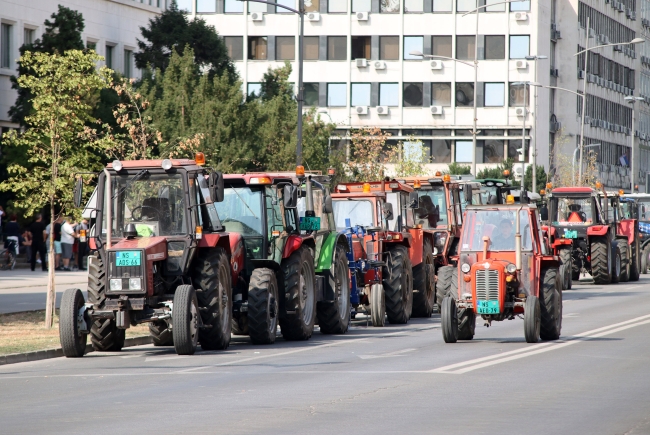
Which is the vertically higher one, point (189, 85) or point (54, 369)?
point (189, 85)

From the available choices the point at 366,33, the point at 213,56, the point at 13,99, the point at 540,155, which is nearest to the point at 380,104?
the point at 366,33

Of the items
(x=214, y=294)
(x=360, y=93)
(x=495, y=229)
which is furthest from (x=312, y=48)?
(x=214, y=294)

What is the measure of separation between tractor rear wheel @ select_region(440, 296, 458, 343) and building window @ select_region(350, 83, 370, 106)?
7282 centimetres

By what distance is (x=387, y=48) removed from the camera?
305 ft

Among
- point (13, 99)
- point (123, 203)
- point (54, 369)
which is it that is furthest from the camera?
point (13, 99)

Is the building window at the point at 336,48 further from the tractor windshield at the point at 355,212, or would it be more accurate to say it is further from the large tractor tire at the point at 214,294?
the large tractor tire at the point at 214,294

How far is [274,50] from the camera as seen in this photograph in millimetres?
93125

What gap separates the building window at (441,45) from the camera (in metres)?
90.9

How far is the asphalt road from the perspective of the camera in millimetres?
11992

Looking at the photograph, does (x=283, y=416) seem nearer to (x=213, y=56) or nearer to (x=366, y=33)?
(x=213, y=56)

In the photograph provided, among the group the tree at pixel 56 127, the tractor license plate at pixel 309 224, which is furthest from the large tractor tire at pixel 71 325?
the tractor license plate at pixel 309 224

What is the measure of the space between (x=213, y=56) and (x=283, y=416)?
44120 millimetres

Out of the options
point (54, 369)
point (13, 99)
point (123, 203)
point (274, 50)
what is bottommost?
point (54, 369)

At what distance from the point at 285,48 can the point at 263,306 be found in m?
73.6
